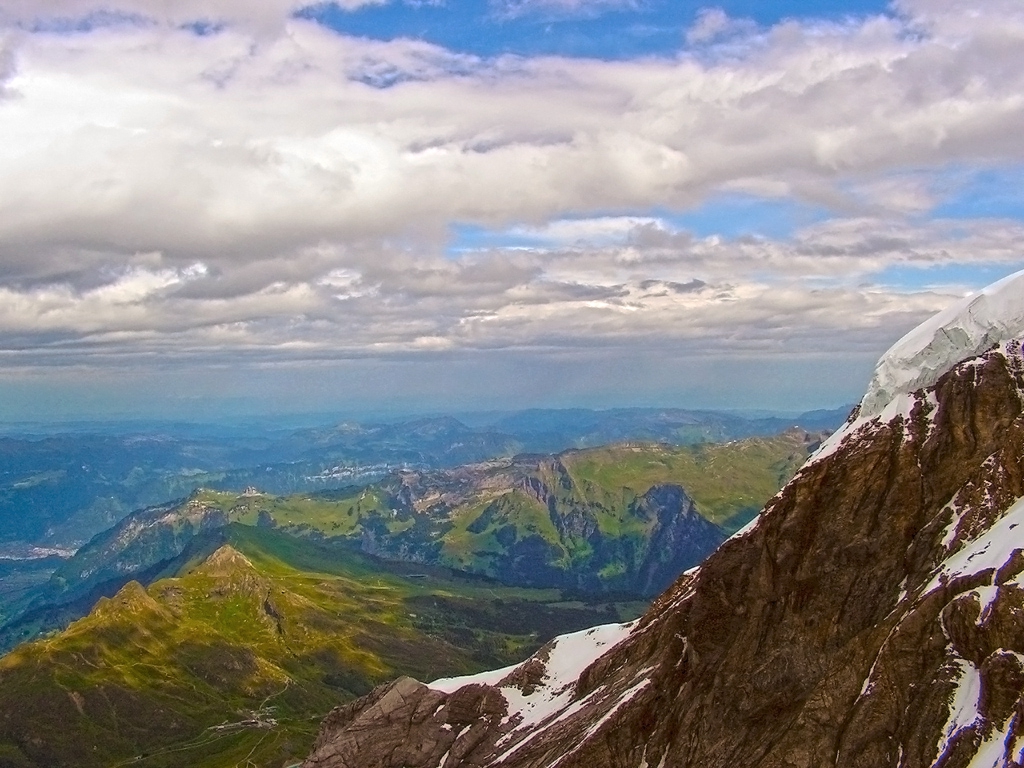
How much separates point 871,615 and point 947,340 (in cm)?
3836

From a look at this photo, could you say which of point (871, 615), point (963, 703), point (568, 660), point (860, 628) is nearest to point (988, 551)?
point (963, 703)

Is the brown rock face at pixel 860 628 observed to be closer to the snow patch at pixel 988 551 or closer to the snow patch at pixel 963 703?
the snow patch at pixel 963 703

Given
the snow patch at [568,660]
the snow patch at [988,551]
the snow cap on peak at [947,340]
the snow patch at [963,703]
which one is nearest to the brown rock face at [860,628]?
the snow patch at [963,703]

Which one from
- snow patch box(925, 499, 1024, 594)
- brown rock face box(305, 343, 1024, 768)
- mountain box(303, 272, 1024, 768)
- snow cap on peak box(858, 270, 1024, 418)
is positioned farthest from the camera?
snow cap on peak box(858, 270, 1024, 418)

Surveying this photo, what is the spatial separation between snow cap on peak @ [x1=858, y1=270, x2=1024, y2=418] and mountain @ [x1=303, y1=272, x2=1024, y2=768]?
7.9 inches

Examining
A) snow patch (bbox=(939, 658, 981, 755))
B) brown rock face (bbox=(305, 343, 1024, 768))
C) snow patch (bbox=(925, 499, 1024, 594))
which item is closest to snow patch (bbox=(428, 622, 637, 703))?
brown rock face (bbox=(305, 343, 1024, 768))

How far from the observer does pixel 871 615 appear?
100750mm

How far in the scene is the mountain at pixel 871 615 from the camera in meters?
82.9

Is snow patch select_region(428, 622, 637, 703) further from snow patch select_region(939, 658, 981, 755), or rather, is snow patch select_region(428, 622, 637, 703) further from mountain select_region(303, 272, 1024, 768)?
snow patch select_region(939, 658, 981, 755)

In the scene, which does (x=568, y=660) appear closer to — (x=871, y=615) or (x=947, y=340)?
(x=871, y=615)

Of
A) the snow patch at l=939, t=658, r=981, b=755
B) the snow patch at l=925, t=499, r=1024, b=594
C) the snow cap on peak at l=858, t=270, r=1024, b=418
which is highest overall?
the snow cap on peak at l=858, t=270, r=1024, b=418

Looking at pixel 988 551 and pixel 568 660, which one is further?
pixel 568 660

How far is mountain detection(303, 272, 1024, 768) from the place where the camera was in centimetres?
8294

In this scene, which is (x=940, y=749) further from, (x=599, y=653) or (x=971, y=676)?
(x=599, y=653)
